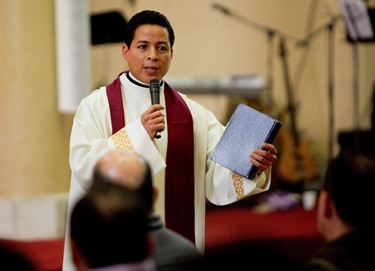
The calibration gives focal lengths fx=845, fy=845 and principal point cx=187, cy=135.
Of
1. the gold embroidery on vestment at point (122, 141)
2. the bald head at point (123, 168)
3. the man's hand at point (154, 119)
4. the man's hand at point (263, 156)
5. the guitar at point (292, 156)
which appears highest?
the man's hand at point (154, 119)

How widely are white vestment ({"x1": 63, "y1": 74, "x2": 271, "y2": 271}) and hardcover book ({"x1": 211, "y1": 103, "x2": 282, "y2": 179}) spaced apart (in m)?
0.09

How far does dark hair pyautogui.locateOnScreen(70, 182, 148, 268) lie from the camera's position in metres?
2.19

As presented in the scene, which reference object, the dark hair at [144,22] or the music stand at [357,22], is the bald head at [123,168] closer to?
the dark hair at [144,22]

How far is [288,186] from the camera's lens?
995 centimetres

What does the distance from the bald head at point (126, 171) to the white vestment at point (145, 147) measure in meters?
0.69

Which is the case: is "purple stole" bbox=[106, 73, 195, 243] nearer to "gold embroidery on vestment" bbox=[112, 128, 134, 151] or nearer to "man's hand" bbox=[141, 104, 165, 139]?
"gold embroidery on vestment" bbox=[112, 128, 134, 151]

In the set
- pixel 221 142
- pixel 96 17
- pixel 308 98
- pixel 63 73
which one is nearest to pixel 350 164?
pixel 221 142

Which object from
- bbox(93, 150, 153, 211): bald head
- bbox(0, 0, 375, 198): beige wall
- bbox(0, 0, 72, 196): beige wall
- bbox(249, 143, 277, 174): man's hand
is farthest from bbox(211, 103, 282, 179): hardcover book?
bbox(0, 0, 375, 198): beige wall

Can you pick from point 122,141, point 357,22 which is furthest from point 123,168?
point 357,22

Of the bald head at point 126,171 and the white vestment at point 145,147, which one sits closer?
the bald head at point 126,171

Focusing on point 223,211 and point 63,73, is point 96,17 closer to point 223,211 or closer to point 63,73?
point 63,73

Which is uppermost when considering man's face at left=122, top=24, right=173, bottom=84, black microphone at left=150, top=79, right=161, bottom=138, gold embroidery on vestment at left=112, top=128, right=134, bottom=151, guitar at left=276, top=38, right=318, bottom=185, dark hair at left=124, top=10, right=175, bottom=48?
dark hair at left=124, top=10, right=175, bottom=48

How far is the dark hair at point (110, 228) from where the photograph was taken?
7.18 feet

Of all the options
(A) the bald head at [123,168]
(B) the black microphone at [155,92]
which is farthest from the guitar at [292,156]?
(A) the bald head at [123,168]
